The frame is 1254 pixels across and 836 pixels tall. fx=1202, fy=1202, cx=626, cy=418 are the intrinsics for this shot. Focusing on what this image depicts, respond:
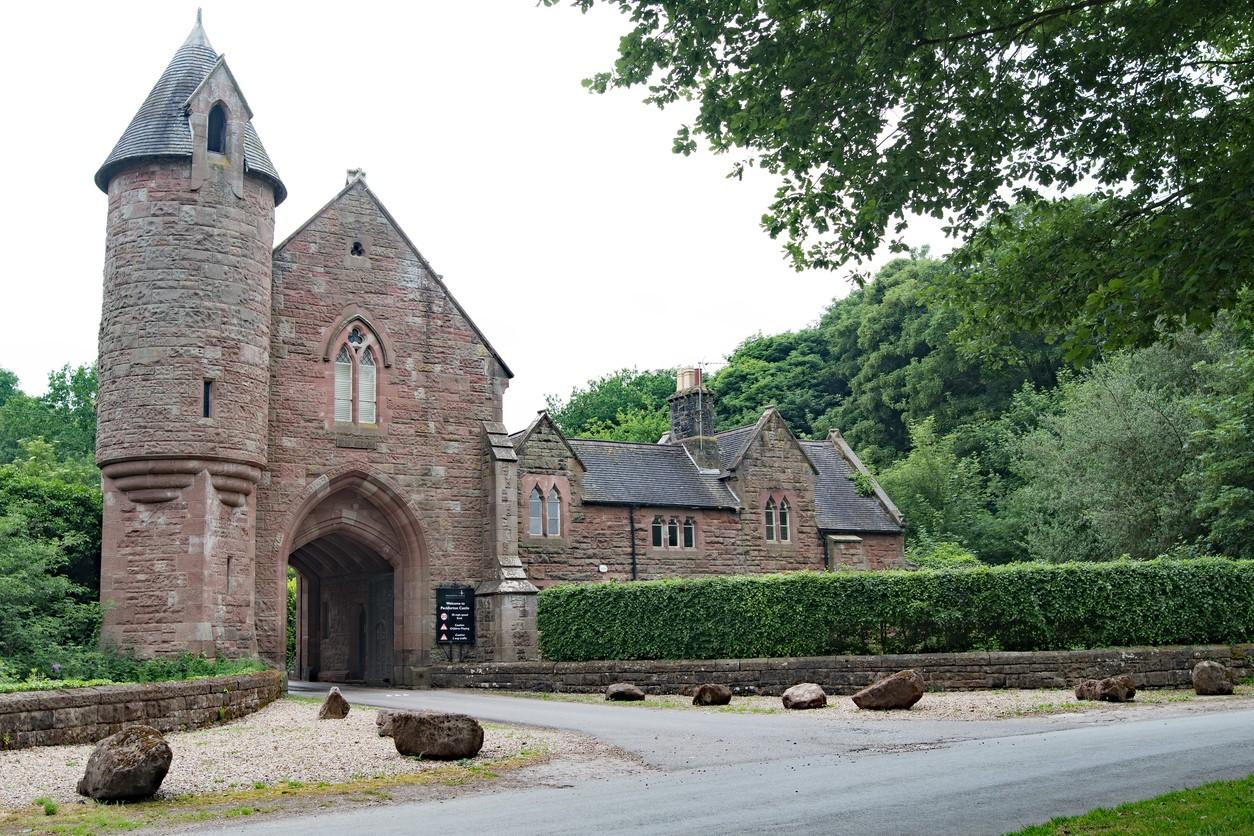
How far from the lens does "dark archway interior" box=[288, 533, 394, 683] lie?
3086cm

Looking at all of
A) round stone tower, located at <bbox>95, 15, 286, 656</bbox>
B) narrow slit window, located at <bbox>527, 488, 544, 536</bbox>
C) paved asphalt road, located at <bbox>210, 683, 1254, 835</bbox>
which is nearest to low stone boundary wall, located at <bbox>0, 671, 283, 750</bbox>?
paved asphalt road, located at <bbox>210, 683, 1254, 835</bbox>

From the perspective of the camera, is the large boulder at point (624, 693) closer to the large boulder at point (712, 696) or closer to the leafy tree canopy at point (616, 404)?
the large boulder at point (712, 696)

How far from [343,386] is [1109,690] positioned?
1800cm

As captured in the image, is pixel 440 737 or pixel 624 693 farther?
pixel 624 693

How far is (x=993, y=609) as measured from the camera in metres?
21.8

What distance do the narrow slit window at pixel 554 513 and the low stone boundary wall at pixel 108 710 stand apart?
14.1 metres

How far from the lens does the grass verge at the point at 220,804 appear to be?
360 inches

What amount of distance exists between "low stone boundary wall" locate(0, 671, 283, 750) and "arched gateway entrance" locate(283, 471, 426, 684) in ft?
31.9

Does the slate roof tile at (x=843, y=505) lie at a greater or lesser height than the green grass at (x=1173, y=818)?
greater

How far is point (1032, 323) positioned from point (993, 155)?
211 cm

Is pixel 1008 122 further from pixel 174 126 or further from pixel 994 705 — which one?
pixel 174 126

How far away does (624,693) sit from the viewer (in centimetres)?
2186

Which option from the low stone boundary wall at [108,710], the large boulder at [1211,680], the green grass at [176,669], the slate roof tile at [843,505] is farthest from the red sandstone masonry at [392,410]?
the large boulder at [1211,680]

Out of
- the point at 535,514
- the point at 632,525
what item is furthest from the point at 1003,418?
the point at 535,514
